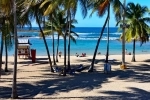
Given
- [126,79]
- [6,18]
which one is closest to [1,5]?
[6,18]

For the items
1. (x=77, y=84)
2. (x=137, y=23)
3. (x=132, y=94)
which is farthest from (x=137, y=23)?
(x=132, y=94)

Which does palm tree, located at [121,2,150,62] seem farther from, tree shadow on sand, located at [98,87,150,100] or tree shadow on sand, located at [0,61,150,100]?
tree shadow on sand, located at [98,87,150,100]

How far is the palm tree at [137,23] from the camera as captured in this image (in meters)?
31.5

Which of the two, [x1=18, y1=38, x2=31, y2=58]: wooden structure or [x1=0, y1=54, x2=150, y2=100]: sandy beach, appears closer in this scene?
[x1=0, y1=54, x2=150, y2=100]: sandy beach

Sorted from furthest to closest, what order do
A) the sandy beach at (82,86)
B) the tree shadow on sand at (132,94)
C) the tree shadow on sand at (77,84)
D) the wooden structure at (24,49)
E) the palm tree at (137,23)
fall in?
the wooden structure at (24,49), the palm tree at (137,23), the tree shadow on sand at (77,84), the sandy beach at (82,86), the tree shadow on sand at (132,94)

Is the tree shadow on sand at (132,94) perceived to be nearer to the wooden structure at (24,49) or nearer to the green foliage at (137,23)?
the green foliage at (137,23)

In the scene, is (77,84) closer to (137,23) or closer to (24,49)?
(137,23)

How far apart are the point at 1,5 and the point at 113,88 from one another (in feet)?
24.3

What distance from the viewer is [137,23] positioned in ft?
104

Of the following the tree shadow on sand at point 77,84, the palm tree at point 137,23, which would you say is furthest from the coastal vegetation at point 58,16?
the tree shadow on sand at point 77,84

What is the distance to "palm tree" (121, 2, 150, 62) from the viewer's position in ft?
103

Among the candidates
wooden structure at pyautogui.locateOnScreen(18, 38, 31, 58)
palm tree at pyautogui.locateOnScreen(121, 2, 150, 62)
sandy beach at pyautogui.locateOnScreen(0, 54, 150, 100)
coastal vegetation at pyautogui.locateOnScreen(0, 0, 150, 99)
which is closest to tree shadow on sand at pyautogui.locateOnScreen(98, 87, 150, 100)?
sandy beach at pyautogui.locateOnScreen(0, 54, 150, 100)

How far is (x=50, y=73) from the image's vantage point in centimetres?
2444

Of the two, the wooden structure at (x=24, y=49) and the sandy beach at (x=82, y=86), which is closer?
the sandy beach at (x=82, y=86)
